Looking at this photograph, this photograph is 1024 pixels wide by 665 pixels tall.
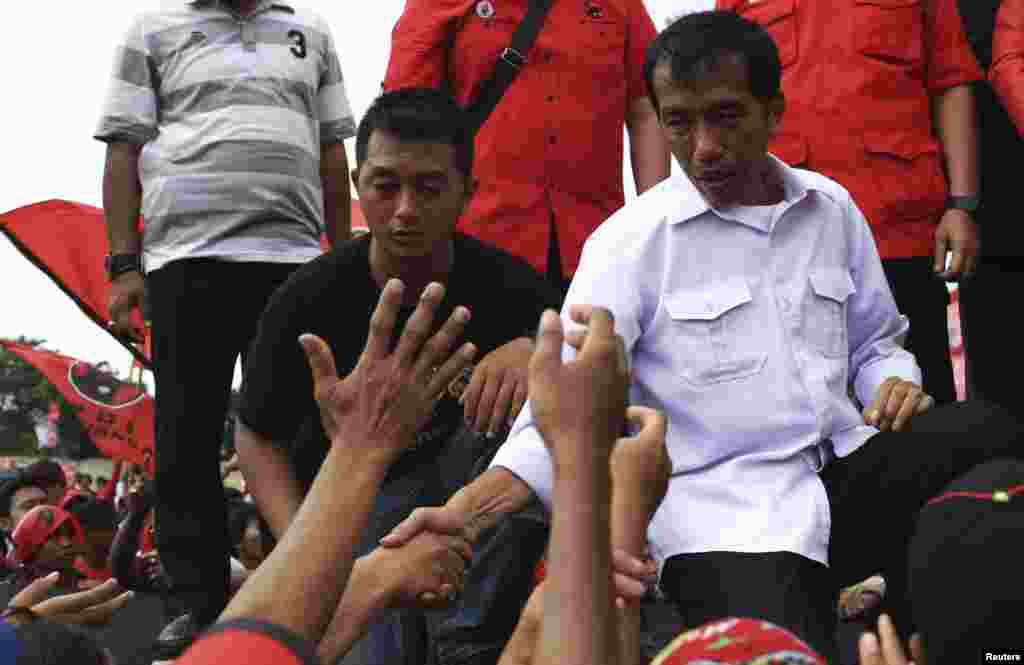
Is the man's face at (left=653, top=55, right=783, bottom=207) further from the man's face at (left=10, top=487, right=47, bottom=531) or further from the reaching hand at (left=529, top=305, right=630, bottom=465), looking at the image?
the man's face at (left=10, top=487, right=47, bottom=531)

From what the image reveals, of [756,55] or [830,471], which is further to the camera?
[756,55]

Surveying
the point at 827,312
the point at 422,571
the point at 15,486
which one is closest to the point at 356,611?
the point at 422,571

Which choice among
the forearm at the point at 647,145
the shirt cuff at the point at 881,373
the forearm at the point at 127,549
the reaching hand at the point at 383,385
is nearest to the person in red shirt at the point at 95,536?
the forearm at the point at 127,549

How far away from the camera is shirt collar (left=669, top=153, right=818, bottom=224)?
2924 mm

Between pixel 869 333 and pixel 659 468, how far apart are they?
121cm

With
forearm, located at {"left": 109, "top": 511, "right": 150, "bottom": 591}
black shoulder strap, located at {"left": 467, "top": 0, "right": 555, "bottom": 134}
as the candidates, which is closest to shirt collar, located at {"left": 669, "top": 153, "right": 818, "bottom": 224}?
black shoulder strap, located at {"left": 467, "top": 0, "right": 555, "bottom": 134}

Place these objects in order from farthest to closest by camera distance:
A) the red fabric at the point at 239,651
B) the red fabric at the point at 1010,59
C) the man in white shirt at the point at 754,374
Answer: the red fabric at the point at 1010,59 < the man in white shirt at the point at 754,374 < the red fabric at the point at 239,651

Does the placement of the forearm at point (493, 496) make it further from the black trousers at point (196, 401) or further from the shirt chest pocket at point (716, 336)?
the black trousers at point (196, 401)

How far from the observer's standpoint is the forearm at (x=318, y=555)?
162 centimetres

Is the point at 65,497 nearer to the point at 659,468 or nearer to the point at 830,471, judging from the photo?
the point at 830,471

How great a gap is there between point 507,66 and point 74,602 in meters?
1.94

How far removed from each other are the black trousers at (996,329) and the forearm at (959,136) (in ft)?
0.89

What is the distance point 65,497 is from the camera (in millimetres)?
9188

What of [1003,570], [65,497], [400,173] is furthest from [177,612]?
[65,497]
